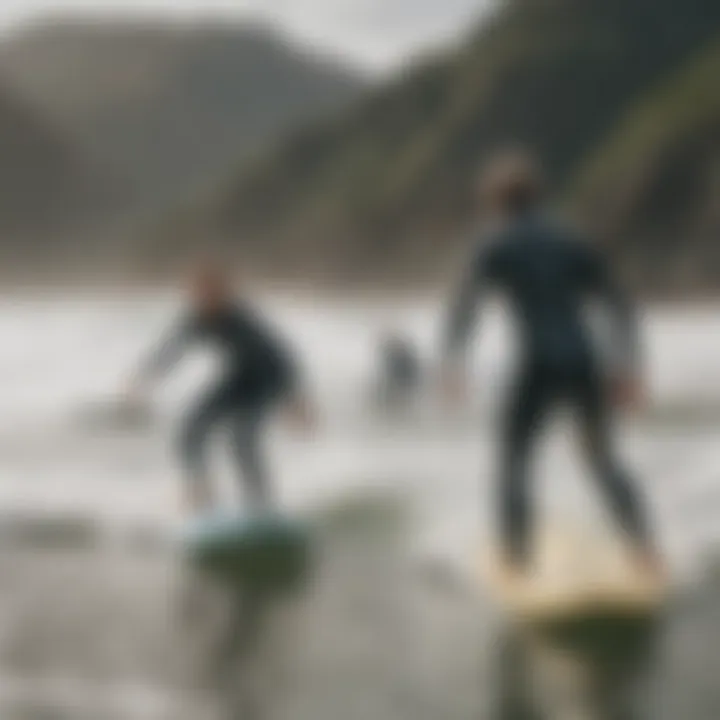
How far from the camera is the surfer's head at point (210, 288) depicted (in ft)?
10.6

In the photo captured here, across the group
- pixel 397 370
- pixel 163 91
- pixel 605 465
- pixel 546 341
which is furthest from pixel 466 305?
pixel 163 91

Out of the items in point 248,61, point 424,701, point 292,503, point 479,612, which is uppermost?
point 248,61

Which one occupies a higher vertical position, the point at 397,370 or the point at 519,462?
the point at 397,370

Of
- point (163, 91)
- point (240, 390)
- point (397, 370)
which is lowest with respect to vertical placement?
point (240, 390)

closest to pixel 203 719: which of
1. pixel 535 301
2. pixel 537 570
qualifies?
pixel 537 570

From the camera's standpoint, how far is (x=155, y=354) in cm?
313

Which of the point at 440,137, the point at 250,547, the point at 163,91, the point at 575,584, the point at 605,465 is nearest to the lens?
the point at 575,584

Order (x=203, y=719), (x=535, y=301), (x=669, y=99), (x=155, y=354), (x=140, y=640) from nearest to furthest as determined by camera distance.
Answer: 1. (x=203, y=719)
2. (x=140, y=640)
3. (x=535, y=301)
4. (x=155, y=354)
5. (x=669, y=99)

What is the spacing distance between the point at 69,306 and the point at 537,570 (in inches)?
82.4

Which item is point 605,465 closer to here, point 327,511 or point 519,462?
point 519,462

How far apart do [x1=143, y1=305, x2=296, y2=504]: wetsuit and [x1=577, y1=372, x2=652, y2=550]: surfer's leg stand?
0.93 meters

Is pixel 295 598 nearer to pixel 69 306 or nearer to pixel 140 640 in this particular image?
pixel 140 640

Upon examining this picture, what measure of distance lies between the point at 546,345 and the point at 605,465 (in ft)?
0.86

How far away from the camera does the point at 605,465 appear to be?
259 centimetres
